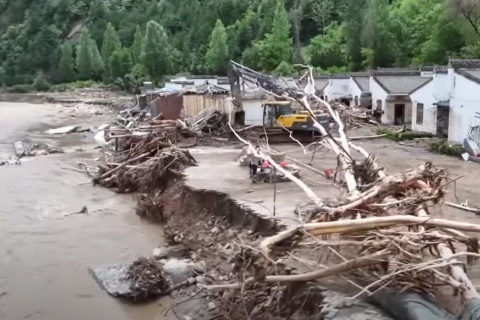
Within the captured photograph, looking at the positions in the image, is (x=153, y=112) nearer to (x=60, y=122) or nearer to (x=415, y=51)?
(x=60, y=122)

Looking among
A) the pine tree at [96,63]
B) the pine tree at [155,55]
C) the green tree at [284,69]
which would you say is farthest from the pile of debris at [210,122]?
the pine tree at [96,63]

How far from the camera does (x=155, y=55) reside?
232 ft

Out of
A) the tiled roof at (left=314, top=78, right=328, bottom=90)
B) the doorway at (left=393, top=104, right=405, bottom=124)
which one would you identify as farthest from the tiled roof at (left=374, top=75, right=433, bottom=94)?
the tiled roof at (left=314, top=78, right=328, bottom=90)

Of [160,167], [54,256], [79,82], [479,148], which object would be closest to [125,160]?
[160,167]

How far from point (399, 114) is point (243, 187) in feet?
67.7

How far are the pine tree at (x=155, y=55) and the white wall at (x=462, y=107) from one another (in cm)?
5047

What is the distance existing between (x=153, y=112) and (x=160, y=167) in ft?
42.0

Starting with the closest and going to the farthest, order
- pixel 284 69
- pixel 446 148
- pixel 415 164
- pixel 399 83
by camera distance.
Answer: pixel 415 164
pixel 446 148
pixel 399 83
pixel 284 69

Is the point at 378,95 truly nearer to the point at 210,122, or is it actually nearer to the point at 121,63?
the point at 210,122

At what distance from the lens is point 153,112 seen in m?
30.9

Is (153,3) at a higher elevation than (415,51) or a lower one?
higher

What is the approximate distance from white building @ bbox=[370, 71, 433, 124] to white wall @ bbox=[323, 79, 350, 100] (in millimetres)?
5925

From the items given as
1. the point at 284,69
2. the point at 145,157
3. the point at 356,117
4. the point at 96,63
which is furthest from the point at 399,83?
the point at 96,63

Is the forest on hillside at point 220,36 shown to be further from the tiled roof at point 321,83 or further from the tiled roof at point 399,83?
the tiled roof at point 321,83
